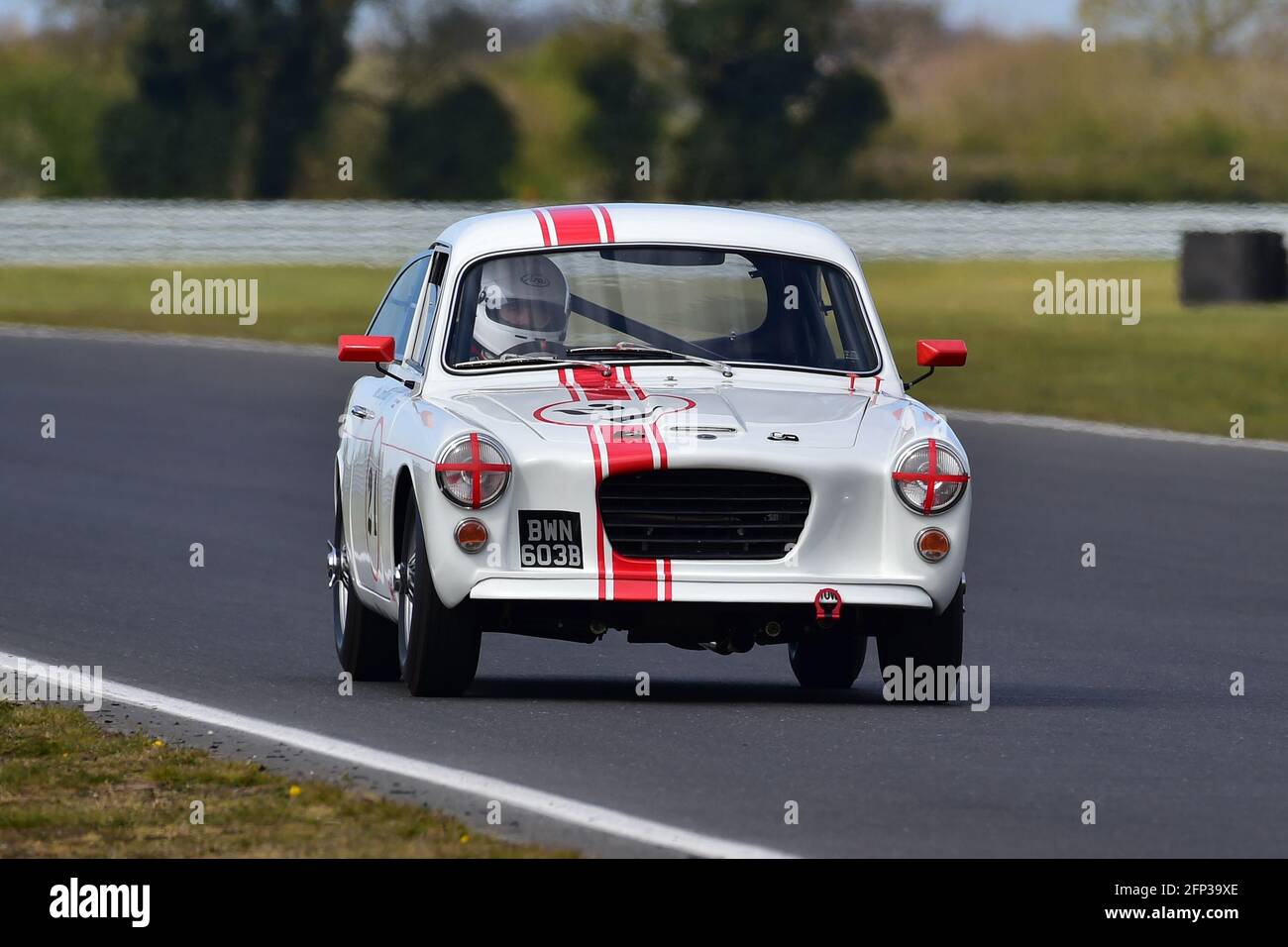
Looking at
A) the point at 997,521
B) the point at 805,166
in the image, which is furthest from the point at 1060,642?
the point at 805,166

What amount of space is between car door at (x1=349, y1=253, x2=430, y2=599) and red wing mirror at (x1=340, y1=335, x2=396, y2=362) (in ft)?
0.48

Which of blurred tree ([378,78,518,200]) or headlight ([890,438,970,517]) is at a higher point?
blurred tree ([378,78,518,200])

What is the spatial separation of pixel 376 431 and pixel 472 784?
8.90ft

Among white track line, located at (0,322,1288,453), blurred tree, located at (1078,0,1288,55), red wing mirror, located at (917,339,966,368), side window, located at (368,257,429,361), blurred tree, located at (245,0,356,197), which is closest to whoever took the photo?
red wing mirror, located at (917,339,966,368)

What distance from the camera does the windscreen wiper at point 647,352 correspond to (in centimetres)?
992

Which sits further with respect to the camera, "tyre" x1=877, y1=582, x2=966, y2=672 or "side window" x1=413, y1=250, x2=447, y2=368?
"side window" x1=413, y1=250, x2=447, y2=368

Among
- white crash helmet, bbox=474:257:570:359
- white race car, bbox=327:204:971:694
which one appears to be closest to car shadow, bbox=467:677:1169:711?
white race car, bbox=327:204:971:694

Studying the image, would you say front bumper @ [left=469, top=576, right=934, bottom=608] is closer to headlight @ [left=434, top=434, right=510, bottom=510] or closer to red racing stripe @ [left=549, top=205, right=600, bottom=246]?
headlight @ [left=434, top=434, right=510, bottom=510]

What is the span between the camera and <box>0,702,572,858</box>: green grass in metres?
6.68

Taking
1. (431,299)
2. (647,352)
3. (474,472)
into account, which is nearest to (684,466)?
(474,472)

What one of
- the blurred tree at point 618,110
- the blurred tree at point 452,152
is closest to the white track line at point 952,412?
the blurred tree at point 452,152

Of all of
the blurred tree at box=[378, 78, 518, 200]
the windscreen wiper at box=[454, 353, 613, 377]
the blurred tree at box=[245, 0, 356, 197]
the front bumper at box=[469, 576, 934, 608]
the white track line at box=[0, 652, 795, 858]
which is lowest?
the white track line at box=[0, 652, 795, 858]

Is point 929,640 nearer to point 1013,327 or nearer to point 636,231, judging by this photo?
point 636,231

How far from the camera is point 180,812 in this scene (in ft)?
23.8
